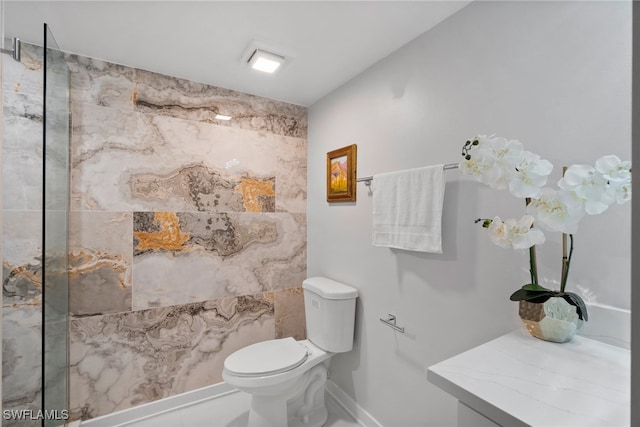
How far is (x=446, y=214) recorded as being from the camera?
146 cm

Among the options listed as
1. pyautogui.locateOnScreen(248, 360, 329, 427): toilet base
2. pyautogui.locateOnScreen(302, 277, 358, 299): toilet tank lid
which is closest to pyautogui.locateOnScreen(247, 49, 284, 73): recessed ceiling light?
pyautogui.locateOnScreen(302, 277, 358, 299): toilet tank lid

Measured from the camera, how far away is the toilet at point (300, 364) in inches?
66.2

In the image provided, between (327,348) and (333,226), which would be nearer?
(327,348)

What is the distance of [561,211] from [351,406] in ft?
5.92

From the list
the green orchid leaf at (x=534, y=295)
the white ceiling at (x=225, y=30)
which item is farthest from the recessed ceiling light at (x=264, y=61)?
the green orchid leaf at (x=534, y=295)

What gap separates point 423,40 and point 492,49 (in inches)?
15.8

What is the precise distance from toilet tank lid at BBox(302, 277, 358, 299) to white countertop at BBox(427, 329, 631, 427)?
107cm

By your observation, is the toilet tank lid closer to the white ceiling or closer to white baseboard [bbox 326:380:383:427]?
white baseboard [bbox 326:380:383:427]

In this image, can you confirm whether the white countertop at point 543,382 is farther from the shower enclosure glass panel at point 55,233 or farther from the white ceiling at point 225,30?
the shower enclosure glass panel at point 55,233

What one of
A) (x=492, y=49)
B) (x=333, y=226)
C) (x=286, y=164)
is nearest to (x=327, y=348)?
(x=333, y=226)

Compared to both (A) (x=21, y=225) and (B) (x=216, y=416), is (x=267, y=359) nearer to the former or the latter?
(B) (x=216, y=416)

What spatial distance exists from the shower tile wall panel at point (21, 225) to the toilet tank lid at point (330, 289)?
1413 mm

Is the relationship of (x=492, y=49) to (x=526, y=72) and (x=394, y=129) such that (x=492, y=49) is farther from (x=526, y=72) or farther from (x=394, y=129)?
(x=394, y=129)

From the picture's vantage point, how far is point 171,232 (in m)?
2.06
